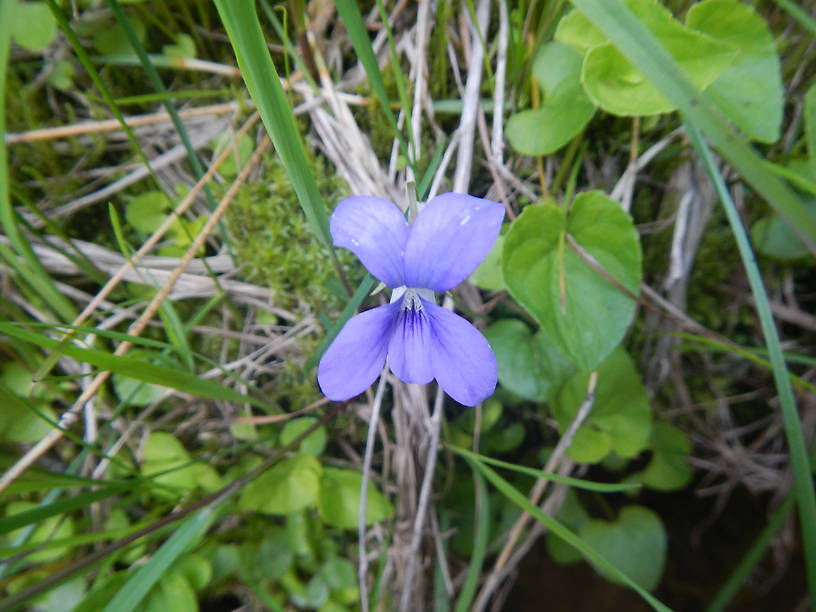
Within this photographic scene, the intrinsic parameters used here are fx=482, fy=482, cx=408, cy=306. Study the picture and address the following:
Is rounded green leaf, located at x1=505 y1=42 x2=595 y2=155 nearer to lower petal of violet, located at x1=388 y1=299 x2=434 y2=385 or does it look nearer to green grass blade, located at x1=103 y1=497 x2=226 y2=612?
lower petal of violet, located at x1=388 y1=299 x2=434 y2=385

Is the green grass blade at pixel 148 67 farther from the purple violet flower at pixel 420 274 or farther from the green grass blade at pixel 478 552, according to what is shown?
the green grass blade at pixel 478 552

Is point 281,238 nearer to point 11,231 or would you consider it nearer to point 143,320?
point 143,320

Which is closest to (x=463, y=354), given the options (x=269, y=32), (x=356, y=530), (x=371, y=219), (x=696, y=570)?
(x=371, y=219)

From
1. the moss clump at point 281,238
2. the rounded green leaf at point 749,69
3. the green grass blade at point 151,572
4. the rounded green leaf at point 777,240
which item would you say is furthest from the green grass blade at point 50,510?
the rounded green leaf at point 777,240

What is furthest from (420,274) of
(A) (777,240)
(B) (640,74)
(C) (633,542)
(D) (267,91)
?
(C) (633,542)

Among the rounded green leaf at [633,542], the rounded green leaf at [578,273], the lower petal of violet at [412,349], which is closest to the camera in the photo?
the lower petal of violet at [412,349]

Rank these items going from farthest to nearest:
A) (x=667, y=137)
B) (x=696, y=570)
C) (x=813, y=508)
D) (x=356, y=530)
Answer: (x=696, y=570) → (x=356, y=530) → (x=667, y=137) → (x=813, y=508)

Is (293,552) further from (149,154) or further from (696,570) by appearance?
(696,570)
